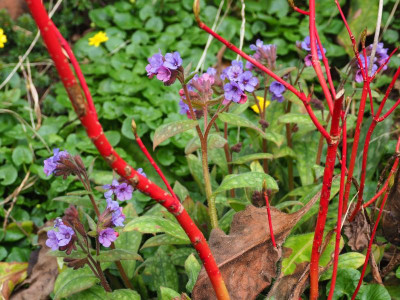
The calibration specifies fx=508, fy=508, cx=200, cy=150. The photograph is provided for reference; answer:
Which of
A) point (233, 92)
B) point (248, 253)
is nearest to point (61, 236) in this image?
point (248, 253)

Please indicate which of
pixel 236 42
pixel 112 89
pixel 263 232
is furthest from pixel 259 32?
pixel 263 232

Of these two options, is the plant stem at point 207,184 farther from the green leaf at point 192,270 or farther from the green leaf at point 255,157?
the green leaf at point 255,157

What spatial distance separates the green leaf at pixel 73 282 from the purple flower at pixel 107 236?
20 centimetres

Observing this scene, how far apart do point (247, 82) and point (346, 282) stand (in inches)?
31.5

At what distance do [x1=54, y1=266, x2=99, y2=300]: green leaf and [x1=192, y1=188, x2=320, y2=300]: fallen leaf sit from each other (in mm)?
419

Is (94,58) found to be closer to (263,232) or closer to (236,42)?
(236,42)

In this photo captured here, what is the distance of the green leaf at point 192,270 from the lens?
6.02ft

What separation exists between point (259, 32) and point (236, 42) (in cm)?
20

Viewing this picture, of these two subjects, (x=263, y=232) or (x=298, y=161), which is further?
(x=298, y=161)

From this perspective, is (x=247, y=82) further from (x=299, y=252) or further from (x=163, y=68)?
(x=299, y=252)

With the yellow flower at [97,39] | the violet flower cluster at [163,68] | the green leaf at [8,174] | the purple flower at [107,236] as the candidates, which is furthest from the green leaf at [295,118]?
the yellow flower at [97,39]

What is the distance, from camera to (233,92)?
177 cm

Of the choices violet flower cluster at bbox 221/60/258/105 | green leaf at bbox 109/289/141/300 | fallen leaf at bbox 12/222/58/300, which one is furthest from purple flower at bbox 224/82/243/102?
fallen leaf at bbox 12/222/58/300

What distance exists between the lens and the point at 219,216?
2227 millimetres
